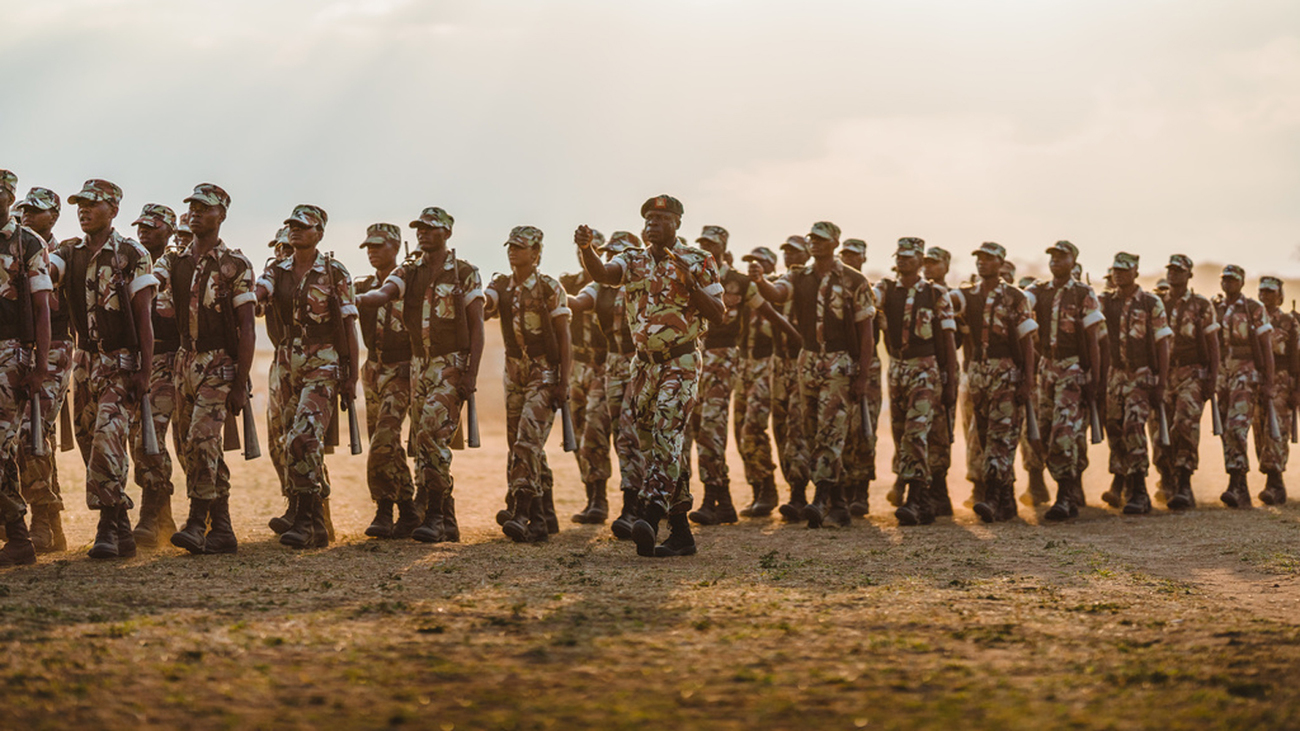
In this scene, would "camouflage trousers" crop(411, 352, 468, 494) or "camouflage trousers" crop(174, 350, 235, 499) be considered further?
"camouflage trousers" crop(411, 352, 468, 494)

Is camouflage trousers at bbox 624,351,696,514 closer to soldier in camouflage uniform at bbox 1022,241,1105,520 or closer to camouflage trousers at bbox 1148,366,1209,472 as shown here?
soldier in camouflage uniform at bbox 1022,241,1105,520

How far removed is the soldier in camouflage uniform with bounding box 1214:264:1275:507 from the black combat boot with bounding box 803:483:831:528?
5949 mm

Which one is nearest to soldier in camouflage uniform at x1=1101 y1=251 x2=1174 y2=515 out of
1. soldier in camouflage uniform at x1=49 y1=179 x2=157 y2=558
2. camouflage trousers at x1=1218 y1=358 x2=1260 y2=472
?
camouflage trousers at x1=1218 y1=358 x2=1260 y2=472

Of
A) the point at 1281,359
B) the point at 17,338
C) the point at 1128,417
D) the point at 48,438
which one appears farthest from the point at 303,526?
the point at 1281,359

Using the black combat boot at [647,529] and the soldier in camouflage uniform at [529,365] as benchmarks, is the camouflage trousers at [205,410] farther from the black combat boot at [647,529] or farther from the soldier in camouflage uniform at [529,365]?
the black combat boot at [647,529]

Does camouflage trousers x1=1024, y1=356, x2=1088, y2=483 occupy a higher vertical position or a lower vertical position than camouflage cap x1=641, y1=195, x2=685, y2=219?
lower

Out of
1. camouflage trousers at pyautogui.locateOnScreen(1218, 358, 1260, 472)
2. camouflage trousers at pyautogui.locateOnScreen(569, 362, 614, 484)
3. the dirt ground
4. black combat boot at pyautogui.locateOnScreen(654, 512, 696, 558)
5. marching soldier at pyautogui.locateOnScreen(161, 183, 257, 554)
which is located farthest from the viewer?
camouflage trousers at pyautogui.locateOnScreen(1218, 358, 1260, 472)

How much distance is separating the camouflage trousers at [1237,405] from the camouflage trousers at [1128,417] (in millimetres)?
1428

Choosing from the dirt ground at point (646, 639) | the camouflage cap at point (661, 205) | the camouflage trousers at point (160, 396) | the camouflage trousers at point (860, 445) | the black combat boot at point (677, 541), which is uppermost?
the camouflage cap at point (661, 205)

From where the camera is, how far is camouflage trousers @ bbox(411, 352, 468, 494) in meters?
10.1

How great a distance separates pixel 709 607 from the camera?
6.61 meters

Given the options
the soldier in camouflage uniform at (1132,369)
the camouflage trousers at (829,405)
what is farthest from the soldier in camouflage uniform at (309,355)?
the soldier in camouflage uniform at (1132,369)

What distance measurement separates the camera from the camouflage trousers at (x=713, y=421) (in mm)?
12586

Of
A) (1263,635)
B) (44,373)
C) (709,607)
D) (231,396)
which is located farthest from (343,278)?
(1263,635)
